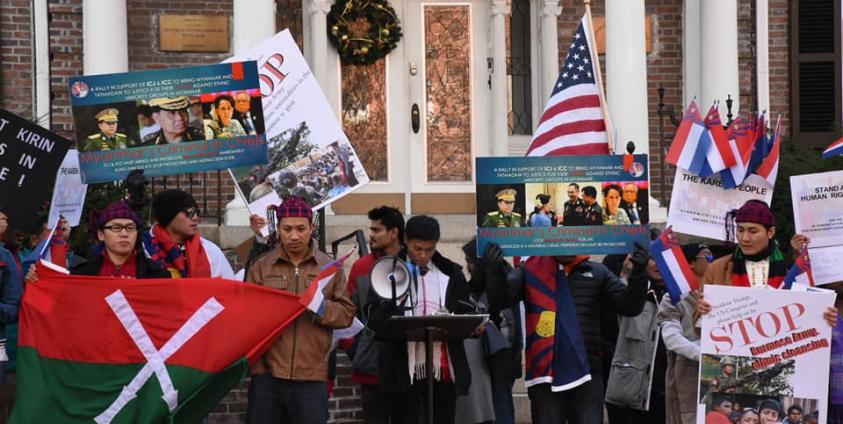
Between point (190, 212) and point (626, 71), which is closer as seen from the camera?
point (190, 212)

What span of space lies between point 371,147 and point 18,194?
7.03 metres

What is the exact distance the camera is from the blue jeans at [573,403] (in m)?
8.55

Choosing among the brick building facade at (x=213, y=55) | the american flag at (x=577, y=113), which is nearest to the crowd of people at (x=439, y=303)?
the american flag at (x=577, y=113)

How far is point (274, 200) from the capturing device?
9.34 metres

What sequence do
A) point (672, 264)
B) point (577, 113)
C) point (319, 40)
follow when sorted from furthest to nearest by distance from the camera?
point (319, 40) → point (577, 113) → point (672, 264)

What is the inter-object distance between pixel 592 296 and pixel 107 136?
3072 millimetres

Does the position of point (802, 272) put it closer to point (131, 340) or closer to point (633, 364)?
point (633, 364)

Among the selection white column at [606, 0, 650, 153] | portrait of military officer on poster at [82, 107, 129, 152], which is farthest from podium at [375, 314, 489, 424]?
white column at [606, 0, 650, 153]

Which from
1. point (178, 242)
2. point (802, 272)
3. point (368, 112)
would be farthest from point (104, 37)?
point (802, 272)

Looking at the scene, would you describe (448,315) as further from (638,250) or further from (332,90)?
(332,90)

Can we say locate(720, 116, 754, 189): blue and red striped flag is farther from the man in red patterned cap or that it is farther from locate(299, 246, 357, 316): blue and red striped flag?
the man in red patterned cap

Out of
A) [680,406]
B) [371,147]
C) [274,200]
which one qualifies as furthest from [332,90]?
[680,406]

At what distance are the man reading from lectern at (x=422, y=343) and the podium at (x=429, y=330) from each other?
106 mm

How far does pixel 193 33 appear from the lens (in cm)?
1527
